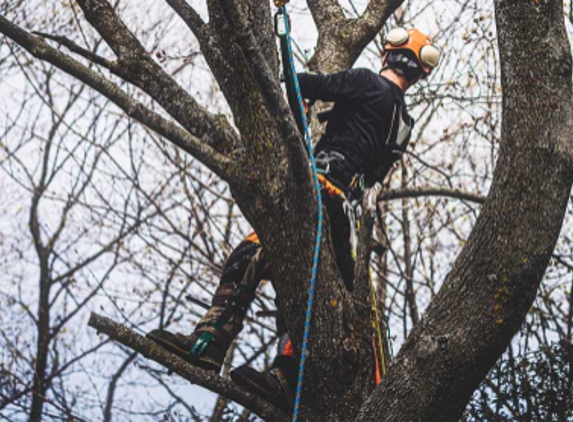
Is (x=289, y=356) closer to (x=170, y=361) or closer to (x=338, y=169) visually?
(x=170, y=361)

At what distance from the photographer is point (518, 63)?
97.7 inches

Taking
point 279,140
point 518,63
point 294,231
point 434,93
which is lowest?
point 294,231

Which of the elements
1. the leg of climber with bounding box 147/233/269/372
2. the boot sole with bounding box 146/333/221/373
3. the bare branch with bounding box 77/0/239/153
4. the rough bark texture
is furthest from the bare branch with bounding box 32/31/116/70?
the rough bark texture

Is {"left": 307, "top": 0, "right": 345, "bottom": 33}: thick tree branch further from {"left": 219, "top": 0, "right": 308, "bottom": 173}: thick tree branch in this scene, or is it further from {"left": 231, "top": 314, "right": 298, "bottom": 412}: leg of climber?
{"left": 231, "top": 314, "right": 298, "bottom": 412}: leg of climber

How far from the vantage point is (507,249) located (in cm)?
235

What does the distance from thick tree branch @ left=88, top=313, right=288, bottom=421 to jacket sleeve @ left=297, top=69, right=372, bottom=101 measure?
1.36 m

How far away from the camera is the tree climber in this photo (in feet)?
10.2

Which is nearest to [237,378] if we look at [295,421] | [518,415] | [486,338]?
[295,421]

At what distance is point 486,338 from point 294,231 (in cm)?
78

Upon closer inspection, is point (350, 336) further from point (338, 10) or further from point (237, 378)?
Answer: point (338, 10)

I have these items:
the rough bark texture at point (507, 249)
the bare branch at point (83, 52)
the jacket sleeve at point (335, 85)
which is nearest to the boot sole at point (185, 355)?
the rough bark texture at point (507, 249)

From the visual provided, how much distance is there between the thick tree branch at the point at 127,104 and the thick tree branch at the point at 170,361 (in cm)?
71

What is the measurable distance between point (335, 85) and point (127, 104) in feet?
3.57

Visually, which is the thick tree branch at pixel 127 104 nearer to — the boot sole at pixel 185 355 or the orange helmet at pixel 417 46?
the boot sole at pixel 185 355
